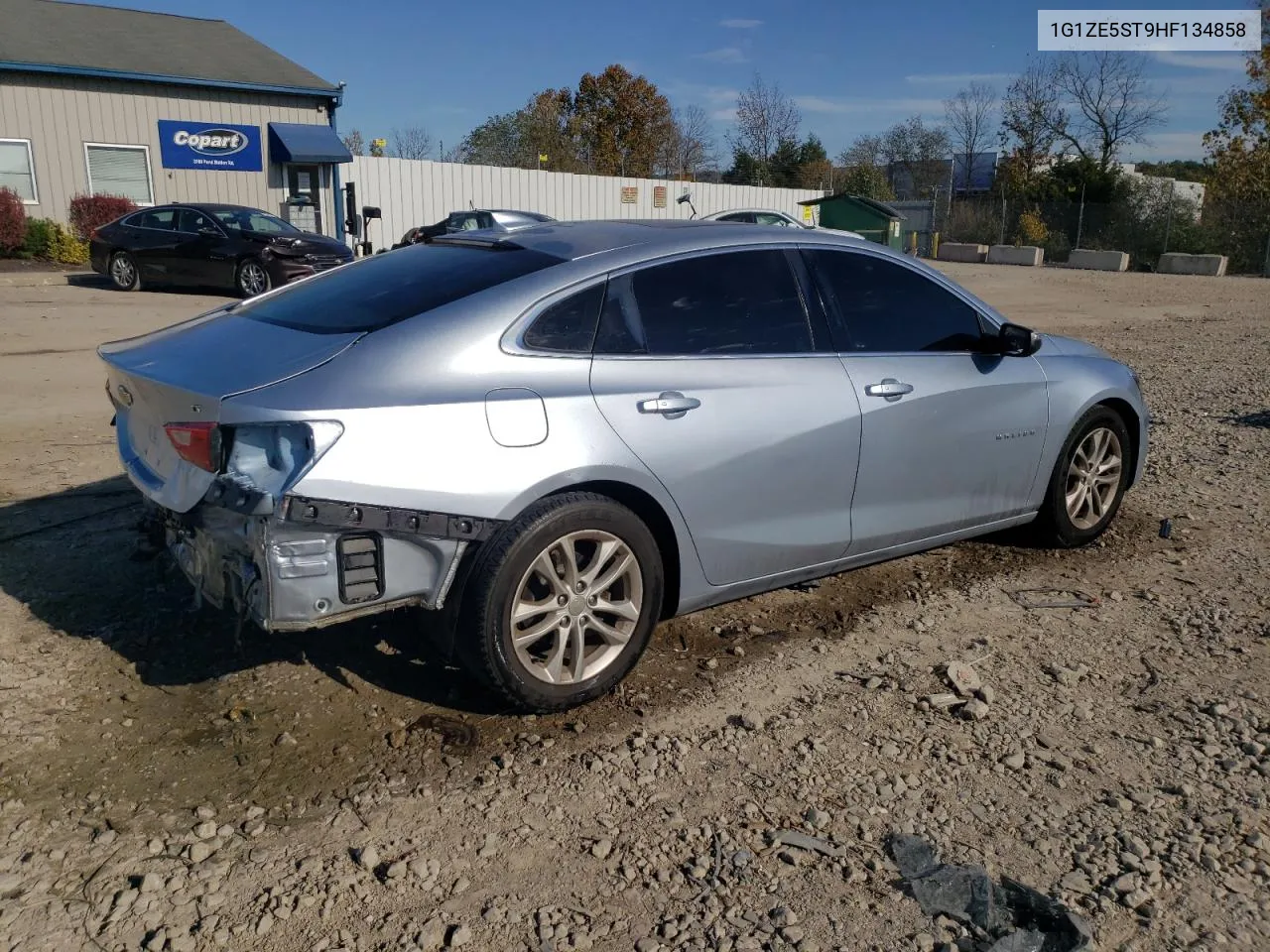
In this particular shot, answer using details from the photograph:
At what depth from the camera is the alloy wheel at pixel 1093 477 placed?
17.7 feet

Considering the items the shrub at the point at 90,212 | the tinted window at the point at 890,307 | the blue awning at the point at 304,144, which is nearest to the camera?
the tinted window at the point at 890,307

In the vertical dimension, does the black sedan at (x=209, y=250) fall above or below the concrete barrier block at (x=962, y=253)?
above

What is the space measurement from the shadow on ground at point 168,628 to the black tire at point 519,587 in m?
0.23

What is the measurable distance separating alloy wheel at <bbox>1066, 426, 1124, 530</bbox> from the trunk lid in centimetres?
371

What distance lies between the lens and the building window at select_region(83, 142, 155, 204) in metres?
24.6

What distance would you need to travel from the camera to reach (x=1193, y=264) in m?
33.9

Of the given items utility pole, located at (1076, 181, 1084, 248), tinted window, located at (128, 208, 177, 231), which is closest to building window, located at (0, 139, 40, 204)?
tinted window, located at (128, 208, 177, 231)

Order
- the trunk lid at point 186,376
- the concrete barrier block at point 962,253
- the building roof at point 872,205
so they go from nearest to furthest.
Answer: the trunk lid at point 186,376, the building roof at point 872,205, the concrete barrier block at point 962,253

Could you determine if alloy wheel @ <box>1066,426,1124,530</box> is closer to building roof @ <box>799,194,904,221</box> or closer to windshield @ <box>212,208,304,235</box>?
windshield @ <box>212,208,304,235</box>

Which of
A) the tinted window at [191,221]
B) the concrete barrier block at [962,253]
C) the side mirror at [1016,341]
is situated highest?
the tinted window at [191,221]

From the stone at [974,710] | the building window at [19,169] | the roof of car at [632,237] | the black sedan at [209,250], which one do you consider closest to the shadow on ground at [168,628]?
the roof of car at [632,237]

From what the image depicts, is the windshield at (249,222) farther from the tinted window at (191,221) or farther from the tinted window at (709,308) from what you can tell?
the tinted window at (709,308)

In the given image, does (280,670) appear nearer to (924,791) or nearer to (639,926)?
(639,926)

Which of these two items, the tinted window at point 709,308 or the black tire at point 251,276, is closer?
the tinted window at point 709,308
